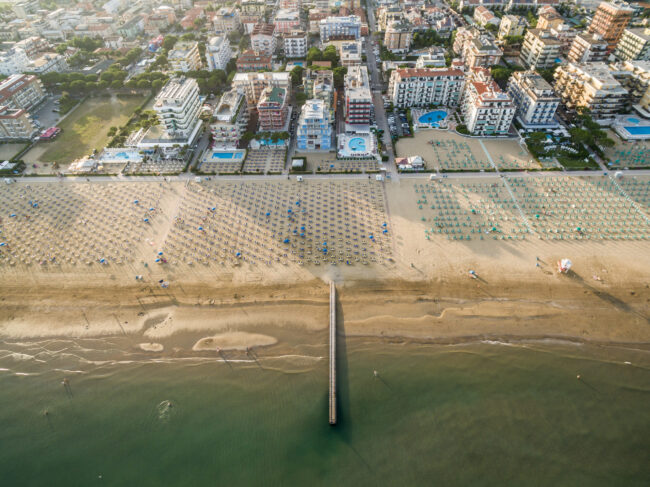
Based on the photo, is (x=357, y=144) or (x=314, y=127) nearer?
(x=314, y=127)

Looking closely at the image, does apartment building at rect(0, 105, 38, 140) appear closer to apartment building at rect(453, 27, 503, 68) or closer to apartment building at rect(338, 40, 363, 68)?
apartment building at rect(338, 40, 363, 68)

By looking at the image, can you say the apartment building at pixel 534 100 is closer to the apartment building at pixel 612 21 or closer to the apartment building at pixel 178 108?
the apartment building at pixel 612 21

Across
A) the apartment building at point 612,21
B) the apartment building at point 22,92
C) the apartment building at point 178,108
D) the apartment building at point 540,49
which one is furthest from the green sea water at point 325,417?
the apartment building at point 612,21

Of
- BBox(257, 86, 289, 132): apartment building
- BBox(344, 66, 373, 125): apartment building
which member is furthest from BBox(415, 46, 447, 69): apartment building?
BBox(257, 86, 289, 132): apartment building

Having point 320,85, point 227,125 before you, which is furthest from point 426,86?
point 227,125

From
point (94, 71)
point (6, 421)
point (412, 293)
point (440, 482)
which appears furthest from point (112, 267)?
point (94, 71)

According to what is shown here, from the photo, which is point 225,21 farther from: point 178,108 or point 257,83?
point 178,108

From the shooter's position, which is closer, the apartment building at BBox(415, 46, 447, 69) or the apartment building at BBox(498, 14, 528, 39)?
the apartment building at BBox(415, 46, 447, 69)
